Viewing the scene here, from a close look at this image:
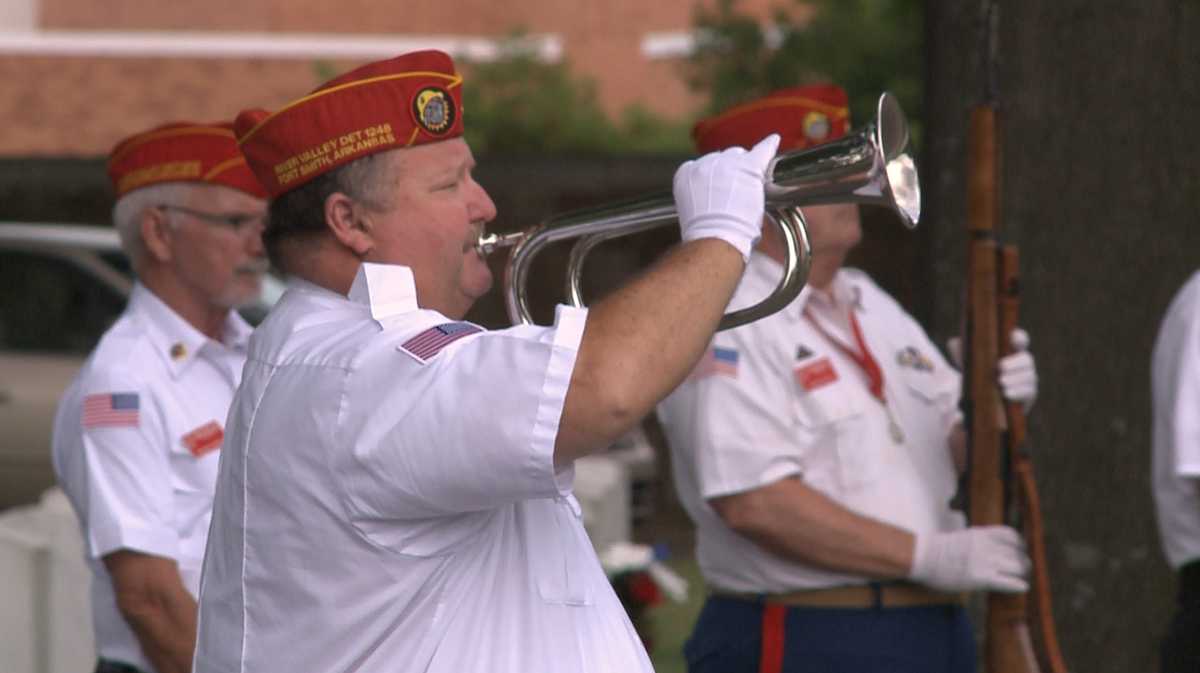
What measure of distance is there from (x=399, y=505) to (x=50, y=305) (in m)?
6.79

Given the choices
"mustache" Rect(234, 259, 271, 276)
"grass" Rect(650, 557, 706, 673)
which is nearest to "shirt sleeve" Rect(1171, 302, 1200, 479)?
"mustache" Rect(234, 259, 271, 276)

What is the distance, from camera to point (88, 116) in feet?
74.2

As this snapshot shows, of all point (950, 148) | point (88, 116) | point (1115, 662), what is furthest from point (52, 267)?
point (88, 116)

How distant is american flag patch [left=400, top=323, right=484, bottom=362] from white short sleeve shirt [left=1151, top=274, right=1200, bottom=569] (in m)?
2.12

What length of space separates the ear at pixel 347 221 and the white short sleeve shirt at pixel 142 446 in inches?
44.2

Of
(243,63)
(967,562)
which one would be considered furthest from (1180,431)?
(243,63)

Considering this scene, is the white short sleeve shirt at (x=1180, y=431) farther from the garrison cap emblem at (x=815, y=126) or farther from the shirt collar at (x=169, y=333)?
the shirt collar at (x=169, y=333)

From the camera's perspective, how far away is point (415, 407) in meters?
2.13

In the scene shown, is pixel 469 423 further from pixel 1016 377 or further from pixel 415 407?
pixel 1016 377

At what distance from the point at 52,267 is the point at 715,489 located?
5602mm

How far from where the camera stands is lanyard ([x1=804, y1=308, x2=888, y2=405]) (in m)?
3.80

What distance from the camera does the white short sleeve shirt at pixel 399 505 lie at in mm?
2109

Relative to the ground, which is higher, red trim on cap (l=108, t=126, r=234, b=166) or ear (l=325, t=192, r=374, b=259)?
red trim on cap (l=108, t=126, r=234, b=166)

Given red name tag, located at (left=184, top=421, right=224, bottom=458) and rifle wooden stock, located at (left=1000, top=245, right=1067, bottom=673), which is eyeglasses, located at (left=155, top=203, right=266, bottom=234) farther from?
rifle wooden stock, located at (left=1000, top=245, right=1067, bottom=673)
